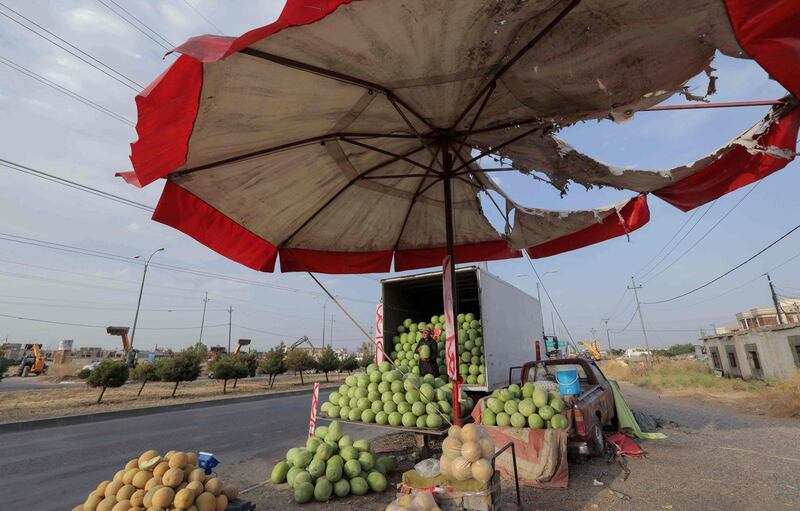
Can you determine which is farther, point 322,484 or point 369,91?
point 322,484

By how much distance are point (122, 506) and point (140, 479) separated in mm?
228

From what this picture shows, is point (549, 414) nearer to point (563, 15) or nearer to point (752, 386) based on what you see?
point (563, 15)

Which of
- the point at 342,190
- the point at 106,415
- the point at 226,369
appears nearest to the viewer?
the point at 342,190

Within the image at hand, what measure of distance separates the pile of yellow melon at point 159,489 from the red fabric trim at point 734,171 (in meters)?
5.51

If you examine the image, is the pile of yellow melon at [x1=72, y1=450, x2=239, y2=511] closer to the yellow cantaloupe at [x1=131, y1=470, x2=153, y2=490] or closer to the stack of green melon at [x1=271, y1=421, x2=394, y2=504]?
the yellow cantaloupe at [x1=131, y1=470, x2=153, y2=490]

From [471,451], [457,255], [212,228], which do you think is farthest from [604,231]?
[212,228]

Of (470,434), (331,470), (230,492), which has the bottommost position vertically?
(331,470)

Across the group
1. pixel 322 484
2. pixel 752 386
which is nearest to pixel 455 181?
pixel 322 484

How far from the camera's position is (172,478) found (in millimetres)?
3150

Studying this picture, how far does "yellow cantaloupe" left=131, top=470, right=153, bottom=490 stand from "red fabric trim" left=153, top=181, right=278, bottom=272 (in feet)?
7.43

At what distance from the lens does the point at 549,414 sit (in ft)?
16.5

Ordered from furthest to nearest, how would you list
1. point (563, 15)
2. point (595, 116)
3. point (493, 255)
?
point (493, 255) < point (595, 116) < point (563, 15)

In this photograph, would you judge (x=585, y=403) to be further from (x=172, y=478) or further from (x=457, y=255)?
(x=172, y=478)

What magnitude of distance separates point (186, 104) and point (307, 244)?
3184mm
